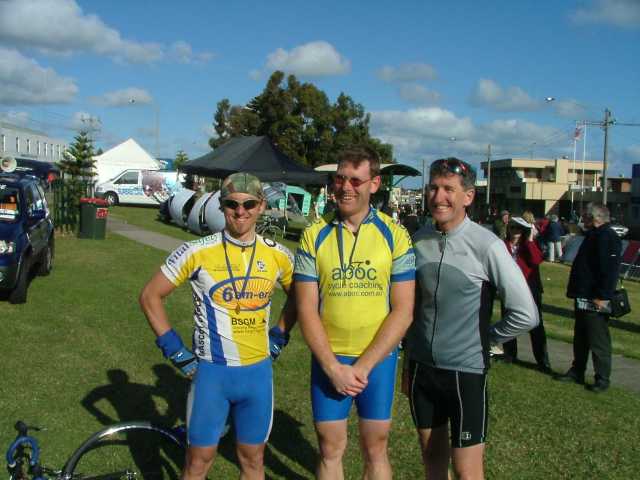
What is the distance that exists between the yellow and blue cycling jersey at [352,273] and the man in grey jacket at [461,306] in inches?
7.0

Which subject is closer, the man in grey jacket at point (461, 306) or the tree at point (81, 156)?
the man in grey jacket at point (461, 306)

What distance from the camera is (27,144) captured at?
8719 centimetres

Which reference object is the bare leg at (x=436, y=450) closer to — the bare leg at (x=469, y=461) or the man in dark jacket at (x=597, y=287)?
the bare leg at (x=469, y=461)

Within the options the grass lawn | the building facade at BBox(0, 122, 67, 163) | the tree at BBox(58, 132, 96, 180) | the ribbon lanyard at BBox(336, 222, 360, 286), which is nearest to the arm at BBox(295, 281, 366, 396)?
the ribbon lanyard at BBox(336, 222, 360, 286)

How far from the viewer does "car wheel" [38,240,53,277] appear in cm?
1191

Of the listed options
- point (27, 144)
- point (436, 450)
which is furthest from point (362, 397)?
point (27, 144)

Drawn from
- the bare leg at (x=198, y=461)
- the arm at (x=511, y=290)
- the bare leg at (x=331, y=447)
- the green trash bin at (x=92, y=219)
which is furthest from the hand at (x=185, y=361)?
the green trash bin at (x=92, y=219)

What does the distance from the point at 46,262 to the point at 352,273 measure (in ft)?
33.6

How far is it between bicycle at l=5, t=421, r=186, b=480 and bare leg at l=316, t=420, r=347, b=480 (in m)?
0.97

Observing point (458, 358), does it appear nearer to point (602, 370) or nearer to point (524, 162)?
point (602, 370)

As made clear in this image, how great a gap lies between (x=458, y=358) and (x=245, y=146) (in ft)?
67.9

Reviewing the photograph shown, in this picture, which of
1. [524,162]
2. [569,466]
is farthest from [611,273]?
[524,162]

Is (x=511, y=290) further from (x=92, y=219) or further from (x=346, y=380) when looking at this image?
(x=92, y=219)

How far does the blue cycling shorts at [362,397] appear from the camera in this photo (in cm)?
330
